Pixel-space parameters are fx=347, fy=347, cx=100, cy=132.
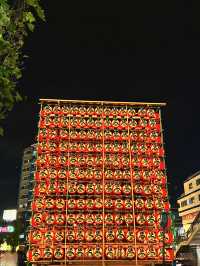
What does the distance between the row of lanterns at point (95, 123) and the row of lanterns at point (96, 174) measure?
327cm

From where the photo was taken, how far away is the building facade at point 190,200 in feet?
230

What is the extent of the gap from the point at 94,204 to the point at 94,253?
306cm

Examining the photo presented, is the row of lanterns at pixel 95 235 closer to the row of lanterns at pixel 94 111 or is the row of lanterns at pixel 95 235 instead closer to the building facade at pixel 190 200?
the row of lanterns at pixel 94 111

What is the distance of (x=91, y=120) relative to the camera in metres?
25.6

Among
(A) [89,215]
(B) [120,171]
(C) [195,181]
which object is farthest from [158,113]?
(C) [195,181]

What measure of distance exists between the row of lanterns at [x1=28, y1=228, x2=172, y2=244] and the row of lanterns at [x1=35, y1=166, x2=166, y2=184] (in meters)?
3.46

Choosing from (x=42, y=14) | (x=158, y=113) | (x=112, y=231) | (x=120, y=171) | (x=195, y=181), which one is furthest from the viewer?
(x=195, y=181)

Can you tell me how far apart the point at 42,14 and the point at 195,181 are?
69.6 m

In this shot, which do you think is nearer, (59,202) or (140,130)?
(59,202)

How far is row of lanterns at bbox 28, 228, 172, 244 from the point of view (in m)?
22.0

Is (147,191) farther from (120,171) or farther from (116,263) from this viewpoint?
(116,263)

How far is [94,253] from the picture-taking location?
21859 millimetres

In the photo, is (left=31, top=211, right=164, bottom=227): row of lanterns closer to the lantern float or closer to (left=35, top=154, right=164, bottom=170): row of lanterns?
the lantern float

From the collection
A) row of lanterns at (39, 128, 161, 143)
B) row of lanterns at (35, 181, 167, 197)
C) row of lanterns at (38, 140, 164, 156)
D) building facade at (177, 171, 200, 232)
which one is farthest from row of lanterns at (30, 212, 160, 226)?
building facade at (177, 171, 200, 232)
